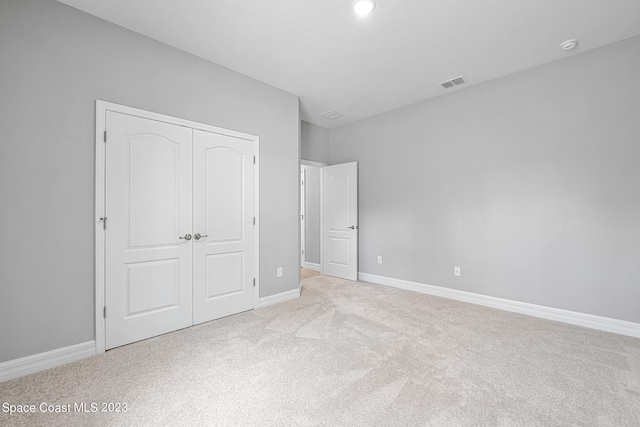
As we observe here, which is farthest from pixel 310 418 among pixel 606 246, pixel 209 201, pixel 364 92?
pixel 364 92

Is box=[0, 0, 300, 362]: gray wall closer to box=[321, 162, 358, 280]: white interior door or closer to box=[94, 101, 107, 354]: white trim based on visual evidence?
box=[94, 101, 107, 354]: white trim

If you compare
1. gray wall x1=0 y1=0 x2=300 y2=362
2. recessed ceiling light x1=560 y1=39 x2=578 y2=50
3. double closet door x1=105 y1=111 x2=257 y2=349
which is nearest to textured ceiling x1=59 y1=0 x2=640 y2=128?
recessed ceiling light x1=560 y1=39 x2=578 y2=50

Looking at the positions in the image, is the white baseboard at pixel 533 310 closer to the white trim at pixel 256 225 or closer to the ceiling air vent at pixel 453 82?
the white trim at pixel 256 225

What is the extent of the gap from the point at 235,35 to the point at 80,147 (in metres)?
1.70

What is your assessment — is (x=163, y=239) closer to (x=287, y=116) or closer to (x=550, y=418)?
(x=287, y=116)

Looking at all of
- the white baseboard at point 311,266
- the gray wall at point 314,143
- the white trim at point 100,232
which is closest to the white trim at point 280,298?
A: the white trim at point 100,232

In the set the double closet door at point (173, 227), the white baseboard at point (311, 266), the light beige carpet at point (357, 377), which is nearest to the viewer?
the light beige carpet at point (357, 377)

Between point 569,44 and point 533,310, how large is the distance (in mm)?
2888

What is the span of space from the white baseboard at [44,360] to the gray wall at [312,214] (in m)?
4.09

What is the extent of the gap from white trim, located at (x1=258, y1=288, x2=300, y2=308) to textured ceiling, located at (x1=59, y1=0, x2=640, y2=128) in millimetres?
2814

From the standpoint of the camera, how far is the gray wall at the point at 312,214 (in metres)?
6.02

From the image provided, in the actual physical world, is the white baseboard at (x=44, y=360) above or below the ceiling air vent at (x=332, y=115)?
below

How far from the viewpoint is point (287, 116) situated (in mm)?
3961

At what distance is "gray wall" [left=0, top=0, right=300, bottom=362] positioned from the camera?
6.81 feet
